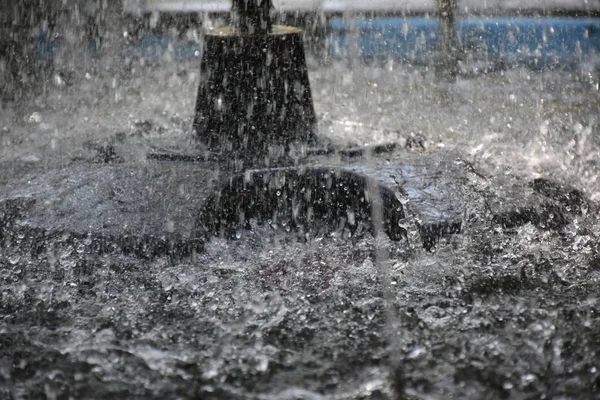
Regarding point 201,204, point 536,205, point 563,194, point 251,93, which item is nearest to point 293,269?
point 201,204

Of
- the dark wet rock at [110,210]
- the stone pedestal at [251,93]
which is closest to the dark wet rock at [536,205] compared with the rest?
the stone pedestal at [251,93]

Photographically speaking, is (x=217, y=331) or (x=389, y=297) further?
(x=389, y=297)

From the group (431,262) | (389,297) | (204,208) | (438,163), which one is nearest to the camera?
(389,297)

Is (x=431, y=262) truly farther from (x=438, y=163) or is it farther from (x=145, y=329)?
(x=145, y=329)

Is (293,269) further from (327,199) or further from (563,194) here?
(563,194)

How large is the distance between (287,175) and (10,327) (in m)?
1.43

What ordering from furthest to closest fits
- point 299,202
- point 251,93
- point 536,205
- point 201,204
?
point 251,93 < point 299,202 < point 536,205 < point 201,204

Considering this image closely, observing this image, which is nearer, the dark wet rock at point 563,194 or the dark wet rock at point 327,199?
the dark wet rock at point 327,199

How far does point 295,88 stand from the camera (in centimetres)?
367

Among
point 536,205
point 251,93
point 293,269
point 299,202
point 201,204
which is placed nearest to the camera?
point 293,269

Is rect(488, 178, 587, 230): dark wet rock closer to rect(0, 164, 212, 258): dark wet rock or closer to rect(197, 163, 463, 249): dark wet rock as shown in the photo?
rect(197, 163, 463, 249): dark wet rock

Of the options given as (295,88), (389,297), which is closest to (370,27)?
(295,88)

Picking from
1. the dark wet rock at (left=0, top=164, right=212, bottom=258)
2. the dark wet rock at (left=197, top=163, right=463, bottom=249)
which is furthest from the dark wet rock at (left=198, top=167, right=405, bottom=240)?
the dark wet rock at (left=0, top=164, right=212, bottom=258)

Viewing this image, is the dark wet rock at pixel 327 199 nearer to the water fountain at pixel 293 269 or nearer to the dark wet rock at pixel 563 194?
the water fountain at pixel 293 269
